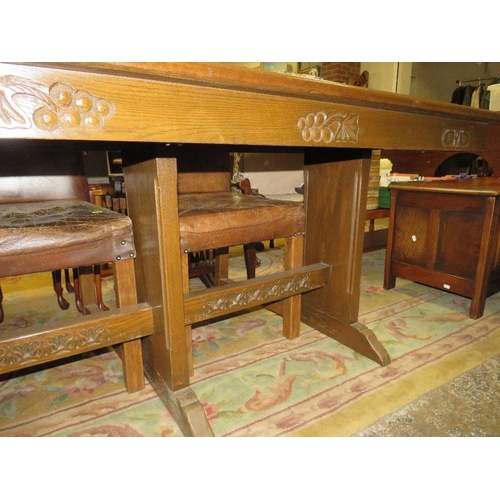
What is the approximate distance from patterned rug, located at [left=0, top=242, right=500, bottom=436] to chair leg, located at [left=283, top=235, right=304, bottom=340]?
0.15 feet

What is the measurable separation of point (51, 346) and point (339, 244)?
1.01 meters

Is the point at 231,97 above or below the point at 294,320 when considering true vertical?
above

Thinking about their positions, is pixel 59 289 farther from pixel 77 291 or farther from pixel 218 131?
pixel 218 131

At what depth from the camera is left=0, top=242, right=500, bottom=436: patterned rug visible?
3.17ft

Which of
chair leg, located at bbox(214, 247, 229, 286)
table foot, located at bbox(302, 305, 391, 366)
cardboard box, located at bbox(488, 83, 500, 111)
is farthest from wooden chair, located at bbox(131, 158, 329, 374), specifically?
cardboard box, located at bbox(488, 83, 500, 111)

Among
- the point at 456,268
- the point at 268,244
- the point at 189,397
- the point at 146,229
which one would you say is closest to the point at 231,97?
the point at 146,229

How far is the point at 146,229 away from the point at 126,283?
19 centimetres

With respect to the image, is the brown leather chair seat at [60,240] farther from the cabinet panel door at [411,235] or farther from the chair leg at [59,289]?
the cabinet panel door at [411,235]

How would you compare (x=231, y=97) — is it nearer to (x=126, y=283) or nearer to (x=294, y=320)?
(x=126, y=283)

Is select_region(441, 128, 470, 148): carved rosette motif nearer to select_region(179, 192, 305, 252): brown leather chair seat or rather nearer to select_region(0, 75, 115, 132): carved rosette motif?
select_region(179, 192, 305, 252): brown leather chair seat

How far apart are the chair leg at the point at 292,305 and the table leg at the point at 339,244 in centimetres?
11

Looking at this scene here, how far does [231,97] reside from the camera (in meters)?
0.68

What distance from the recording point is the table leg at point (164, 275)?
0.88 metres

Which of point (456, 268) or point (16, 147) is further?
point (456, 268)
